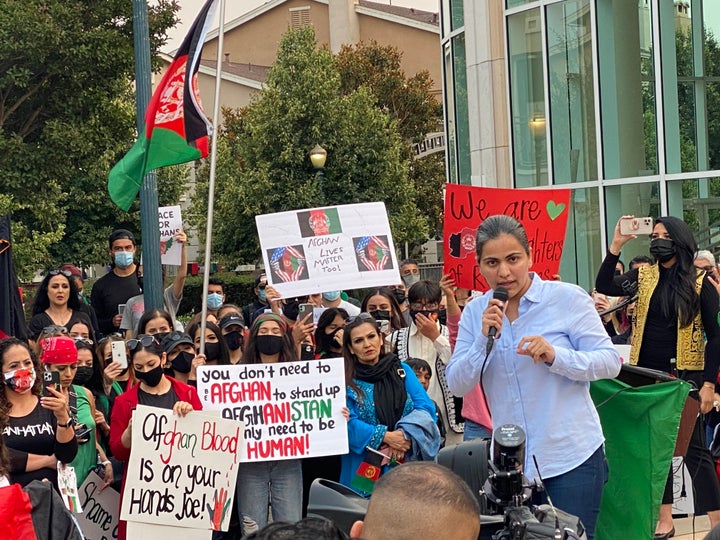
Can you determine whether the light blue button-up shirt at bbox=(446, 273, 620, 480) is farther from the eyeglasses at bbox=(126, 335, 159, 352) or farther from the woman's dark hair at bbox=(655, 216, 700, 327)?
the eyeglasses at bbox=(126, 335, 159, 352)

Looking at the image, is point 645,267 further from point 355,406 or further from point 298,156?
point 298,156

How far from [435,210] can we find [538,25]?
2987 cm

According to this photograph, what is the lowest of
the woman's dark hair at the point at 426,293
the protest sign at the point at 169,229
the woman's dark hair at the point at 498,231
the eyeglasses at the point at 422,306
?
the eyeglasses at the point at 422,306

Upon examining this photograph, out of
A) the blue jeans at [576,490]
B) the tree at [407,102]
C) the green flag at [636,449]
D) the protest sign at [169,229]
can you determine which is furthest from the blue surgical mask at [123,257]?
the tree at [407,102]

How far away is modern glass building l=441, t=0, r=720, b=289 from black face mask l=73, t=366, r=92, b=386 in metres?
9.49

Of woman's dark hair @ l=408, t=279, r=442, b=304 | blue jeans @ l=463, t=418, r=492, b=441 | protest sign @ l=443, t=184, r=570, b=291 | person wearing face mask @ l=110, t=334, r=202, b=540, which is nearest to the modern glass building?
protest sign @ l=443, t=184, r=570, b=291

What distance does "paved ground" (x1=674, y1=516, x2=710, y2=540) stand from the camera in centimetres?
812

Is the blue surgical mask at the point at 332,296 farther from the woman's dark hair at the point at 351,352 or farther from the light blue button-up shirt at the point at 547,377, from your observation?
the light blue button-up shirt at the point at 547,377

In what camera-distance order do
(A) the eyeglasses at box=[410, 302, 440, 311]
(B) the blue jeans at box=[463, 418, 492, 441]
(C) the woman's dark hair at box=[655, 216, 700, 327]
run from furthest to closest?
1. (A) the eyeglasses at box=[410, 302, 440, 311]
2. (C) the woman's dark hair at box=[655, 216, 700, 327]
3. (B) the blue jeans at box=[463, 418, 492, 441]

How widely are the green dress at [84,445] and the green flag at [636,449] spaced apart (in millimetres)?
3106

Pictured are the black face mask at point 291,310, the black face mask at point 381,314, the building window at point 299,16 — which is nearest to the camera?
the black face mask at point 381,314

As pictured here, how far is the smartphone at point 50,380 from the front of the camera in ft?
22.4

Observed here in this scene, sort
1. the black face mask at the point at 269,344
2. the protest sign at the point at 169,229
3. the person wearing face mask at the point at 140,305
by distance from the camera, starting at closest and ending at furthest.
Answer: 1. the black face mask at the point at 269,344
2. the person wearing face mask at the point at 140,305
3. the protest sign at the point at 169,229

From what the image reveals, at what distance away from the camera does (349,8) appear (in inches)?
2352
